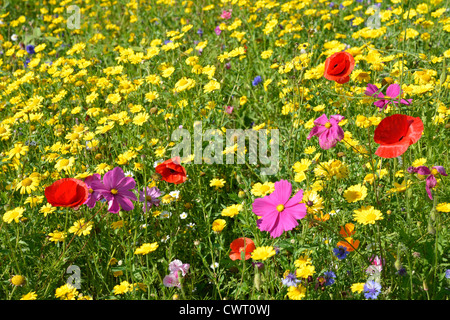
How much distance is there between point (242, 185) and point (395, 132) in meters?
0.81

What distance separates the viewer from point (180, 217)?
6.60 ft

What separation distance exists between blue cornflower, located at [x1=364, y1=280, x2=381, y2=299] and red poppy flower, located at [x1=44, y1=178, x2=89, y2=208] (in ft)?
3.10

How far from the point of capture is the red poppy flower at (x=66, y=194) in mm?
1470

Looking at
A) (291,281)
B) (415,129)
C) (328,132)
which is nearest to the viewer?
(415,129)

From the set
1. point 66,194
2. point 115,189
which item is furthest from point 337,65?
point 66,194

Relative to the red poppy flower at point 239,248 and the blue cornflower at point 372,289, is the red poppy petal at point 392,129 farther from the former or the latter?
the red poppy flower at point 239,248

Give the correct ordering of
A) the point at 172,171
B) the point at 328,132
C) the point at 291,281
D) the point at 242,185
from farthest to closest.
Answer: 1. the point at 242,185
2. the point at 172,171
3. the point at 328,132
4. the point at 291,281

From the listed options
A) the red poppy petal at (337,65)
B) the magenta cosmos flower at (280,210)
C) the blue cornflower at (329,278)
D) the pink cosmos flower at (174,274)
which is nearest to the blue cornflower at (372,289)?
the blue cornflower at (329,278)

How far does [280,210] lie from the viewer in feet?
4.67

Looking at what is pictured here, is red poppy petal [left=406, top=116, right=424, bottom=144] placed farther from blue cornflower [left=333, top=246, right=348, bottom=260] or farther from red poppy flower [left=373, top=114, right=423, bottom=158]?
blue cornflower [left=333, top=246, right=348, bottom=260]

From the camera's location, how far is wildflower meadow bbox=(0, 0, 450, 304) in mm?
1498

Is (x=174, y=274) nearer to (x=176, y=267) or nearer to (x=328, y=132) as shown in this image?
(x=176, y=267)

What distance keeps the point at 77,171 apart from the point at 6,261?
0.55 metres
